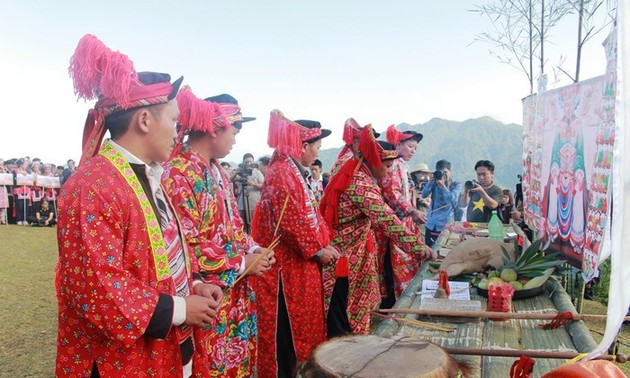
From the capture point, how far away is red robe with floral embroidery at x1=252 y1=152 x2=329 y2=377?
3.78 m

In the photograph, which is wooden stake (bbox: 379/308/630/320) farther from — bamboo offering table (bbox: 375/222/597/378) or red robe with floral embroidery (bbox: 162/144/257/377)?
red robe with floral embroidery (bbox: 162/144/257/377)

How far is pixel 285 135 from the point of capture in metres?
3.94

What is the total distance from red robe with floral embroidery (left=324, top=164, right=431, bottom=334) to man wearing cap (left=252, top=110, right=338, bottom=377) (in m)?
0.40

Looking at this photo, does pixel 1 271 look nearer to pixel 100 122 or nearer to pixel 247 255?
pixel 247 255

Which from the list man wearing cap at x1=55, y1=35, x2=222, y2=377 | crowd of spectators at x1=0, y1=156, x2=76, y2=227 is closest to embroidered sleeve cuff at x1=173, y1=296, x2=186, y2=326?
man wearing cap at x1=55, y1=35, x2=222, y2=377

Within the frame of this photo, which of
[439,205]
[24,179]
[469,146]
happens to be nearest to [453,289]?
[439,205]

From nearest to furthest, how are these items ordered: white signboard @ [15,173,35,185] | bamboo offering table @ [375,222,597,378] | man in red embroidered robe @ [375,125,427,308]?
1. bamboo offering table @ [375,222,597,378]
2. man in red embroidered robe @ [375,125,427,308]
3. white signboard @ [15,173,35,185]

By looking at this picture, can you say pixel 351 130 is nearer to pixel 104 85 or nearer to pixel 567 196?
pixel 567 196


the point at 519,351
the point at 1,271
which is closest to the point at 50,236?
the point at 1,271

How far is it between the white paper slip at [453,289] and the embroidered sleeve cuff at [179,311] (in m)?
1.51

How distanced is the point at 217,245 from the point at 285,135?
4.73ft

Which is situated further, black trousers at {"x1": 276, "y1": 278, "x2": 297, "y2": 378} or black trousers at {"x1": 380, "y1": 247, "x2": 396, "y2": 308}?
black trousers at {"x1": 380, "y1": 247, "x2": 396, "y2": 308}

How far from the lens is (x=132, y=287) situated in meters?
1.73

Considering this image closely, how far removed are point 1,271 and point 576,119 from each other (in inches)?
346
